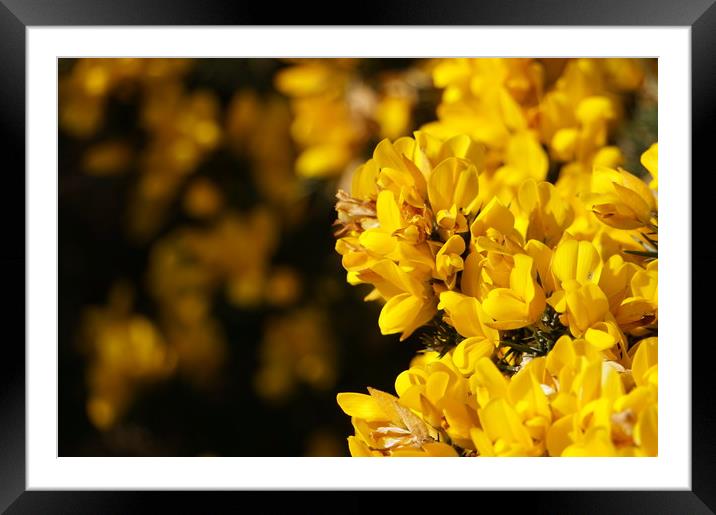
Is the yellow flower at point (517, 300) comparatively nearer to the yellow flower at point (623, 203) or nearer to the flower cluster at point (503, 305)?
the flower cluster at point (503, 305)

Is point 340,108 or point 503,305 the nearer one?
point 503,305

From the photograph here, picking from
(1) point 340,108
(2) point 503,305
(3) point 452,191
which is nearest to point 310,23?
(3) point 452,191

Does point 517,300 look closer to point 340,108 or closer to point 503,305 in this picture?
point 503,305

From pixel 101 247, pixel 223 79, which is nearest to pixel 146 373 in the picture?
pixel 101 247

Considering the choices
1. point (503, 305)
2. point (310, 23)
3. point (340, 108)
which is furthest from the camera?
point (340, 108)

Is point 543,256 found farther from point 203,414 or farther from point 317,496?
point 203,414
